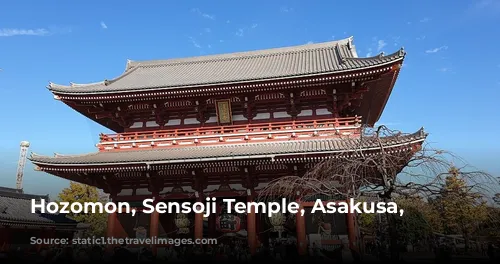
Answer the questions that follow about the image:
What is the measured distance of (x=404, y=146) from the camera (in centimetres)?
1193

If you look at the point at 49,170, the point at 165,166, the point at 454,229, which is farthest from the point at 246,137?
the point at 454,229

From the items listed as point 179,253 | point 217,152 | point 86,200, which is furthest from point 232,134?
point 86,200

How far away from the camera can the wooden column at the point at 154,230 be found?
1494cm

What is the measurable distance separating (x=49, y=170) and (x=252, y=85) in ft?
31.7

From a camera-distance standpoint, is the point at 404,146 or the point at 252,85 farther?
the point at 252,85

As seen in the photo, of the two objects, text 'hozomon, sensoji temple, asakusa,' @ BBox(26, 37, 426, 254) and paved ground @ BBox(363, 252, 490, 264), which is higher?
text 'hozomon, sensoji temple, asakusa,' @ BBox(26, 37, 426, 254)

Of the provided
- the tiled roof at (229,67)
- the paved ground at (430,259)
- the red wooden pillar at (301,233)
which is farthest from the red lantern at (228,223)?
the tiled roof at (229,67)

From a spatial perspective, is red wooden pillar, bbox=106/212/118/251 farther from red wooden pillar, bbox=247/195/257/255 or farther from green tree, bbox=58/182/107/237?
green tree, bbox=58/182/107/237

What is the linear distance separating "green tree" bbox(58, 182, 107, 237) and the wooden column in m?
19.6

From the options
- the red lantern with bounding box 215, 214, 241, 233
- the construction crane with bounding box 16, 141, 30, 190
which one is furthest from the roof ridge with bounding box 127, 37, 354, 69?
the construction crane with bounding box 16, 141, 30, 190

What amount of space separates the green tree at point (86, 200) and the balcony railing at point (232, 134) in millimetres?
18748

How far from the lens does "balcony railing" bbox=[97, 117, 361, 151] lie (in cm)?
1489

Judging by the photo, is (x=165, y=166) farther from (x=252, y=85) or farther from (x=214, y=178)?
(x=252, y=85)

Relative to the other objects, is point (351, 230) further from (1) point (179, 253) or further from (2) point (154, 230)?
(2) point (154, 230)
